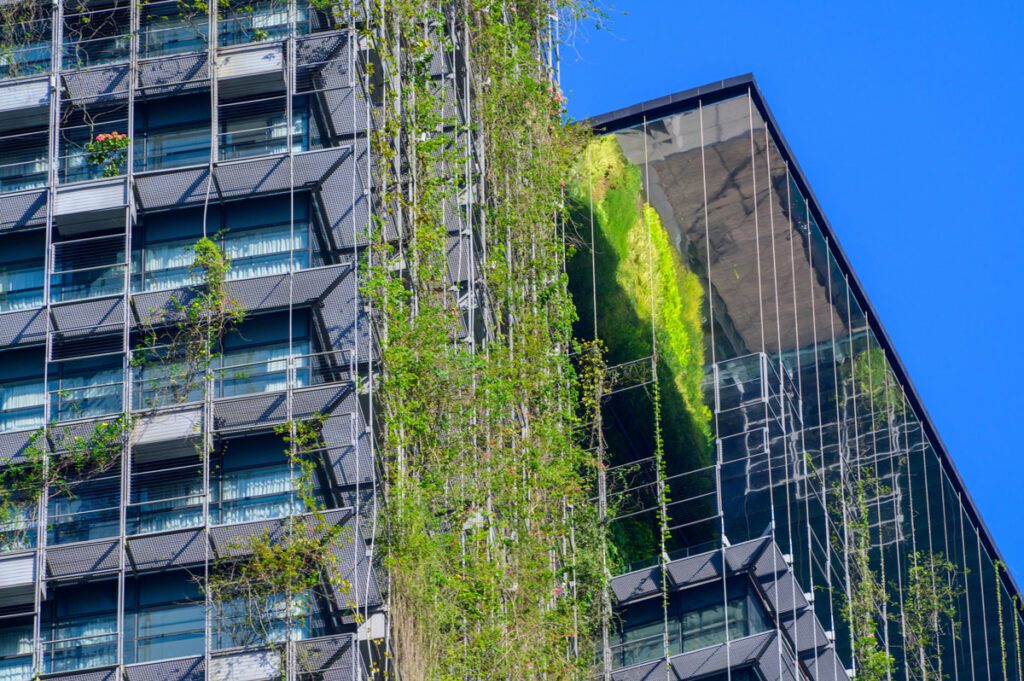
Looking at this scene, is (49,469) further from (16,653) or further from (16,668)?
(16,668)

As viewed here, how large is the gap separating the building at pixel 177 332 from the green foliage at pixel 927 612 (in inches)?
775

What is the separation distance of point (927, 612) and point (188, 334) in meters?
22.1

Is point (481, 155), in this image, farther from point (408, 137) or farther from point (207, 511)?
point (207, 511)

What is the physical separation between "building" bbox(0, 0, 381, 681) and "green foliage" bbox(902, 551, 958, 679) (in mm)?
19680

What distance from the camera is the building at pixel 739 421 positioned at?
1690 inches

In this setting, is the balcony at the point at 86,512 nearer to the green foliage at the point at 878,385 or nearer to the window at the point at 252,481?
the window at the point at 252,481

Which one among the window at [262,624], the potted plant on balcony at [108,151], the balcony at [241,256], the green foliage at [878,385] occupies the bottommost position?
the window at [262,624]

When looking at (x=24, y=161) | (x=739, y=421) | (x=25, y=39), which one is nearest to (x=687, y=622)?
(x=739, y=421)

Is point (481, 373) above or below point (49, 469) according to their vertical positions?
above

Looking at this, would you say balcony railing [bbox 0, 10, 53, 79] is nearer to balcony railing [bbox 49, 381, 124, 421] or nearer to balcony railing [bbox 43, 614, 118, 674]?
balcony railing [bbox 49, 381, 124, 421]

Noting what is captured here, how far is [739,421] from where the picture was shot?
43.8m

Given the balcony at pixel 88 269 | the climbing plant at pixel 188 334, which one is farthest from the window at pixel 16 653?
the balcony at pixel 88 269

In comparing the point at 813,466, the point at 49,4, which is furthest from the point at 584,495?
the point at 49,4

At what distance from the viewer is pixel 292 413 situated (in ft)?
105
